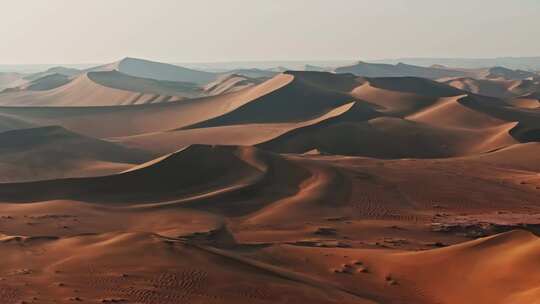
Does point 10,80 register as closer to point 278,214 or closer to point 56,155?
point 56,155

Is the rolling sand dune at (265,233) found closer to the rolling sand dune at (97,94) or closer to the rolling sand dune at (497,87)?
the rolling sand dune at (97,94)

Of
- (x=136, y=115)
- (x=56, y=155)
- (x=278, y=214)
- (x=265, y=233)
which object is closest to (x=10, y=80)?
(x=136, y=115)

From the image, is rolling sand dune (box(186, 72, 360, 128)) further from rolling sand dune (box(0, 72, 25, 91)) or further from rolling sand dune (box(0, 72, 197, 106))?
rolling sand dune (box(0, 72, 25, 91))

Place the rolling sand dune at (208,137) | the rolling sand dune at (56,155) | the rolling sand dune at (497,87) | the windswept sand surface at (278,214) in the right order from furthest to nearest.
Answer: the rolling sand dune at (497,87)
the rolling sand dune at (208,137)
the rolling sand dune at (56,155)
the windswept sand surface at (278,214)

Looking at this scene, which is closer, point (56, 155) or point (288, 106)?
point (56, 155)

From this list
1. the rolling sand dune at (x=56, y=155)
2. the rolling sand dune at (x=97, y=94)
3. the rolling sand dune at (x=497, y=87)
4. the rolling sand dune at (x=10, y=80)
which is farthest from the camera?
the rolling sand dune at (x=10, y=80)

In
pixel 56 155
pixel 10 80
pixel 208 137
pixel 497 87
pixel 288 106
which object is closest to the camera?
pixel 56 155

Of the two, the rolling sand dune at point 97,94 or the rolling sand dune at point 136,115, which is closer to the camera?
the rolling sand dune at point 136,115

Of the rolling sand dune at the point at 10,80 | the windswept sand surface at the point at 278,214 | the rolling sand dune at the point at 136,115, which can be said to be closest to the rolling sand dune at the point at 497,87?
the rolling sand dune at the point at 136,115

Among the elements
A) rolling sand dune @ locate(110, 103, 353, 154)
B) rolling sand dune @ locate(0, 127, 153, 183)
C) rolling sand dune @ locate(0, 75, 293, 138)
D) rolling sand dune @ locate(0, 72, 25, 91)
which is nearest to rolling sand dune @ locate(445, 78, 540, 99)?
rolling sand dune @ locate(0, 75, 293, 138)
